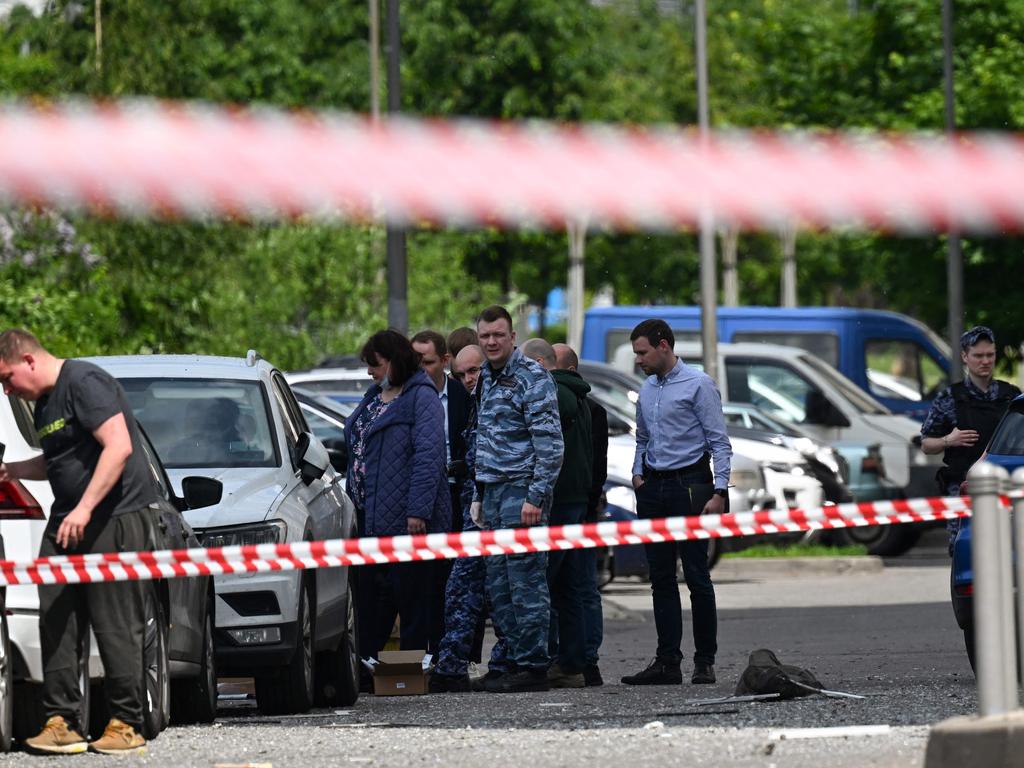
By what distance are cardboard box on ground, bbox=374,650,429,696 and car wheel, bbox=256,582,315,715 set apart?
106 cm

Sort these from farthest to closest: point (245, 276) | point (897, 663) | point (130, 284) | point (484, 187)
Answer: point (245, 276) < point (130, 284) < point (897, 663) < point (484, 187)

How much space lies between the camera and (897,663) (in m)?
12.9

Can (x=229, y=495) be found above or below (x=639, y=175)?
below

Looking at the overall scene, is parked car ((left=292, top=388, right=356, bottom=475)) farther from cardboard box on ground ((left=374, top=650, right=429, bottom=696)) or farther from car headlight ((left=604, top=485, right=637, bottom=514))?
cardboard box on ground ((left=374, top=650, right=429, bottom=696))

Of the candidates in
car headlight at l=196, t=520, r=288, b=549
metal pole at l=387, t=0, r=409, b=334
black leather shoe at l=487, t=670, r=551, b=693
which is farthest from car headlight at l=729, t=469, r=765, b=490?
car headlight at l=196, t=520, r=288, b=549

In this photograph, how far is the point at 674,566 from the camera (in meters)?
12.4

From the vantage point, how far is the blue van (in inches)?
1123

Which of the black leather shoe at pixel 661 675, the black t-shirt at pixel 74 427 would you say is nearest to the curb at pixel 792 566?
the black leather shoe at pixel 661 675

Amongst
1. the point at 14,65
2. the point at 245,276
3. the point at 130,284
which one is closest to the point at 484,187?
the point at 130,284

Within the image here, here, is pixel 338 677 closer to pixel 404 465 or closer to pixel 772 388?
pixel 404 465

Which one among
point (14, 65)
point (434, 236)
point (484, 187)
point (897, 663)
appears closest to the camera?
point (484, 187)

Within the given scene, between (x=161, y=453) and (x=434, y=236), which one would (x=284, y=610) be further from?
(x=434, y=236)

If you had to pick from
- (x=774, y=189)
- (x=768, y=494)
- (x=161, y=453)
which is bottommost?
(x=768, y=494)

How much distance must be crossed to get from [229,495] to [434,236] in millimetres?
23523
